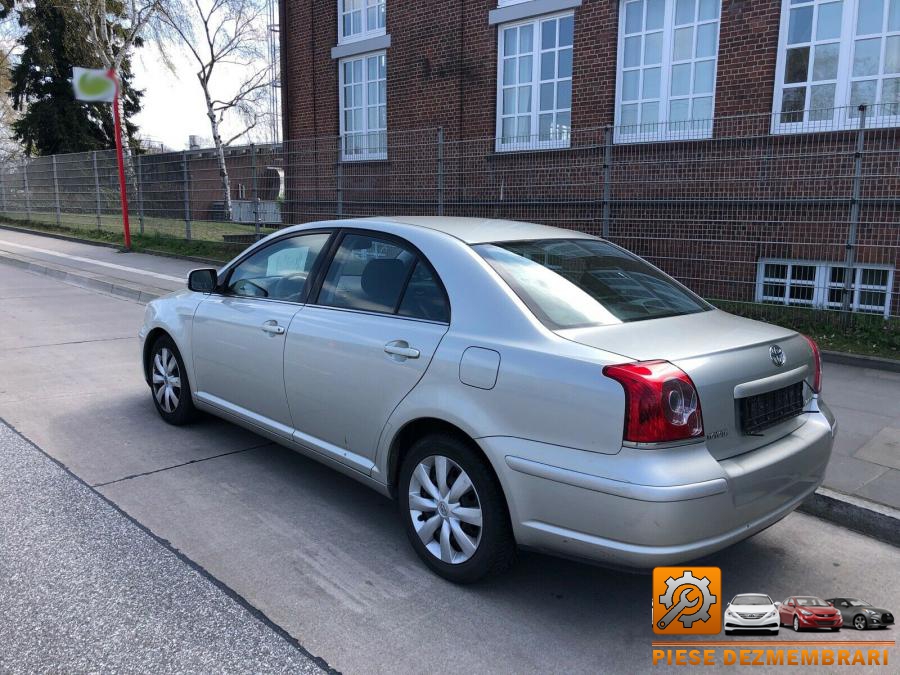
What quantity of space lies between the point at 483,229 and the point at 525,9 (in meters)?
9.62

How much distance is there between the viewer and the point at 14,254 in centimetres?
1741

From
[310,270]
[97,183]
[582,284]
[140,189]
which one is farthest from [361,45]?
[582,284]

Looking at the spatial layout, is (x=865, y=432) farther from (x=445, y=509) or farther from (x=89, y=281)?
(x=89, y=281)

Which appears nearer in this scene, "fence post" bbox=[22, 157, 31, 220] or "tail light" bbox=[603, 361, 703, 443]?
"tail light" bbox=[603, 361, 703, 443]

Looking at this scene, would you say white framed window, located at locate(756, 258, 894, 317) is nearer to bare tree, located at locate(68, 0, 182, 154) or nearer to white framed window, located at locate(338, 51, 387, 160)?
white framed window, located at locate(338, 51, 387, 160)

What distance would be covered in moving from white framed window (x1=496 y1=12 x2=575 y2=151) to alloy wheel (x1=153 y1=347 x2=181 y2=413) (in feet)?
25.9

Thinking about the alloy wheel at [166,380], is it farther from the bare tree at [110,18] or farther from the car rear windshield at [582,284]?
the bare tree at [110,18]

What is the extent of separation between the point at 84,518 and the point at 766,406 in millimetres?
3480

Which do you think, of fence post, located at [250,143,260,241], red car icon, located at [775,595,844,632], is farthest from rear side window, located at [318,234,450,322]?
fence post, located at [250,143,260,241]

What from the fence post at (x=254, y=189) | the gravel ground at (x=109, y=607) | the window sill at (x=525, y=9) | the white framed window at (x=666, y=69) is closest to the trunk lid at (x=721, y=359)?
the gravel ground at (x=109, y=607)

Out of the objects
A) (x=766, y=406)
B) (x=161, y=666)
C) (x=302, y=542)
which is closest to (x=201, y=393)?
(x=302, y=542)

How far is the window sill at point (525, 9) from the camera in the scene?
11767mm

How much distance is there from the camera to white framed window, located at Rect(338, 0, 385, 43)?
49.5 feet

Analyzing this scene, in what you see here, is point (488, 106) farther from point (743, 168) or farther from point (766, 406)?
point (766, 406)
